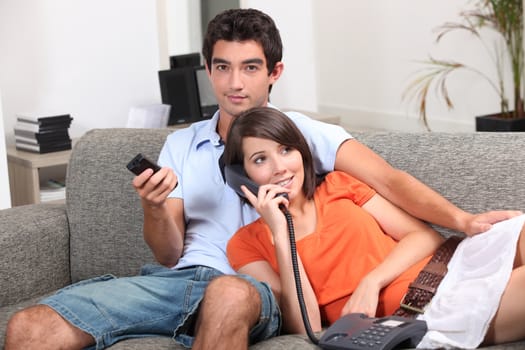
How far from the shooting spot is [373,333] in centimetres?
189

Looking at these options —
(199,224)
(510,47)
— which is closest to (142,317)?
(199,224)

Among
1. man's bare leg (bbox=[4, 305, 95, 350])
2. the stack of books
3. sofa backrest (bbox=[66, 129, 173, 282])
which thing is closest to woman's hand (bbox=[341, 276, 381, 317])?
man's bare leg (bbox=[4, 305, 95, 350])

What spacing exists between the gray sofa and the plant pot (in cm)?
292

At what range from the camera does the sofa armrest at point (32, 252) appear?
2.59 m

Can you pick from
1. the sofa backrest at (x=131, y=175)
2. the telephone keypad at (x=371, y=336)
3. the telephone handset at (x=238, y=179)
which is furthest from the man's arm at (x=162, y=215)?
the telephone keypad at (x=371, y=336)

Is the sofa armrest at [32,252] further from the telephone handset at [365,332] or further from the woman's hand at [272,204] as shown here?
the telephone handset at [365,332]

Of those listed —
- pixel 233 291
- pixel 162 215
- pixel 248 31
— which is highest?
pixel 248 31

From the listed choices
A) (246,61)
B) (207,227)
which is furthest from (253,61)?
(207,227)

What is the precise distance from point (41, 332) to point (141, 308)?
23 cm

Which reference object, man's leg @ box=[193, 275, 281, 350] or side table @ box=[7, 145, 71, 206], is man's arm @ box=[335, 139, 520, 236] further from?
side table @ box=[7, 145, 71, 206]

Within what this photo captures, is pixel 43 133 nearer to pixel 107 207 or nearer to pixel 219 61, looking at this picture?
pixel 107 207

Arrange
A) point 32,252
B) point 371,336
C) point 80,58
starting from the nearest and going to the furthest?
point 371,336, point 32,252, point 80,58

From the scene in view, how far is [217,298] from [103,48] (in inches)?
101

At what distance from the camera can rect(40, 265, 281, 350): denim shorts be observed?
6.98 ft
